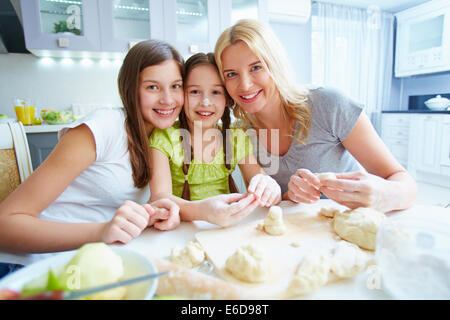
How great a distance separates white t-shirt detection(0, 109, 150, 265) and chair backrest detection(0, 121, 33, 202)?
1.01 feet

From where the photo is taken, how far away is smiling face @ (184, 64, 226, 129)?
1062 mm

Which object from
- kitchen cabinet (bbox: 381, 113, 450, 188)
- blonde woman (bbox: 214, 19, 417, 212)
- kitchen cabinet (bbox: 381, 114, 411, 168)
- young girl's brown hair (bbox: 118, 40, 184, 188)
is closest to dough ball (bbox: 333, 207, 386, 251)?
blonde woman (bbox: 214, 19, 417, 212)

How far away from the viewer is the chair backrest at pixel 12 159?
3.37 feet

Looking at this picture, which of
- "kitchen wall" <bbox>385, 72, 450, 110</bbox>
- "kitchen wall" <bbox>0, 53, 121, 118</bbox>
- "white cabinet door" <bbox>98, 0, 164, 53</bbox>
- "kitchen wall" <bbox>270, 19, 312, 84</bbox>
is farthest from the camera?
"kitchen wall" <bbox>385, 72, 450, 110</bbox>

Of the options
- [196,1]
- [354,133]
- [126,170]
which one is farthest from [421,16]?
[126,170]

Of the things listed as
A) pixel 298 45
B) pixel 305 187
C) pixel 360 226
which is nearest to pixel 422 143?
pixel 298 45

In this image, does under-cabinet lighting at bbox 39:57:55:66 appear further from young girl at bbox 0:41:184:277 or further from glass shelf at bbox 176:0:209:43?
young girl at bbox 0:41:184:277

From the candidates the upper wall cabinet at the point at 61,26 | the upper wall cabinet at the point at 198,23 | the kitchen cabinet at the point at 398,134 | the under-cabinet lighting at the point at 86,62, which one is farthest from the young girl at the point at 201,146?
the kitchen cabinet at the point at 398,134

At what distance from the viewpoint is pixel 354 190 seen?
2.25ft

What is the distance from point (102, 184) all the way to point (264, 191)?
522mm

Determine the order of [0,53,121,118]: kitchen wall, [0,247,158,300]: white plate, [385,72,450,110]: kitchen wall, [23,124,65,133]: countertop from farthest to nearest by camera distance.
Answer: [385,72,450,110]: kitchen wall → [0,53,121,118]: kitchen wall → [23,124,65,133]: countertop → [0,247,158,300]: white plate

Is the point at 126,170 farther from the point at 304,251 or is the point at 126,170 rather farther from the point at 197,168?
the point at 304,251

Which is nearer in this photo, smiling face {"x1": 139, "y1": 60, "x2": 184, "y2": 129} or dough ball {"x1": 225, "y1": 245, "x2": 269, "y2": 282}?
dough ball {"x1": 225, "y1": 245, "x2": 269, "y2": 282}
